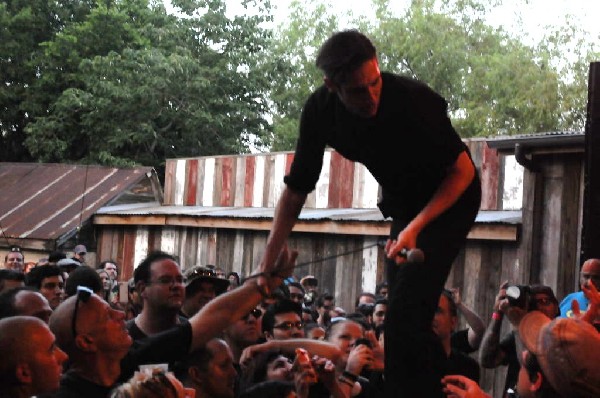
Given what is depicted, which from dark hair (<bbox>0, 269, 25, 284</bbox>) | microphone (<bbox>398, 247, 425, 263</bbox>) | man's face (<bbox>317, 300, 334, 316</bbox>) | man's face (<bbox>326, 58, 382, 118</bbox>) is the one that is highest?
man's face (<bbox>326, 58, 382, 118</bbox>)

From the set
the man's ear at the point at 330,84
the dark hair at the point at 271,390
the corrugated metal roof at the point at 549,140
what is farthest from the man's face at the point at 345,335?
the corrugated metal roof at the point at 549,140

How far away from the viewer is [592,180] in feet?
32.9

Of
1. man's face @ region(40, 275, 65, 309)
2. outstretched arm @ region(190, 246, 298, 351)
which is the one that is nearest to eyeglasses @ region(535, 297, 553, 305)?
outstretched arm @ region(190, 246, 298, 351)

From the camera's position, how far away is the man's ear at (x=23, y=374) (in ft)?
15.8

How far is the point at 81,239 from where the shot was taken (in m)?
26.7

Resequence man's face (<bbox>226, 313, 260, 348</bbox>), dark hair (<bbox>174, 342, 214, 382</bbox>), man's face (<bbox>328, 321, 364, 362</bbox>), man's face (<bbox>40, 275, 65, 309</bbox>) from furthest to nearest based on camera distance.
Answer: man's face (<bbox>40, 275, 65, 309</bbox>) → man's face (<bbox>328, 321, 364, 362</bbox>) → man's face (<bbox>226, 313, 260, 348</bbox>) → dark hair (<bbox>174, 342, 214, 382</bbox>)

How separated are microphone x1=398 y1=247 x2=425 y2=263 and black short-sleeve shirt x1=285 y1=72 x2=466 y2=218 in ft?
1.60

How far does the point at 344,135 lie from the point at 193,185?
Answer: 2127 cm

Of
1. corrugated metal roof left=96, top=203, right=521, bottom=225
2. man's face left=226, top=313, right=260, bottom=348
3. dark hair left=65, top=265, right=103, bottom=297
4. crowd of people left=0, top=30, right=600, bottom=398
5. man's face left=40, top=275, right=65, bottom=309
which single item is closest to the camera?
crowd of people left=0, top=30, right=600, bottom=398

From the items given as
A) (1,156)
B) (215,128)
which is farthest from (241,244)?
(1,156)

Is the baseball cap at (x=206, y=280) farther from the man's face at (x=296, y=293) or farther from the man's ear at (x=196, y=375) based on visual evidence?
the man's face at (x=296, y=293)

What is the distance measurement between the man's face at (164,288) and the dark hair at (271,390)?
106cm

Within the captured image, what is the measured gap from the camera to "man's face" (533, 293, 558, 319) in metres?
7.99

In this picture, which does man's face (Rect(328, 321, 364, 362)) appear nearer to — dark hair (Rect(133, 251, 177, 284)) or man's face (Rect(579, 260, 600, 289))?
dark hair (Rect(133, 251, 177, 284))
